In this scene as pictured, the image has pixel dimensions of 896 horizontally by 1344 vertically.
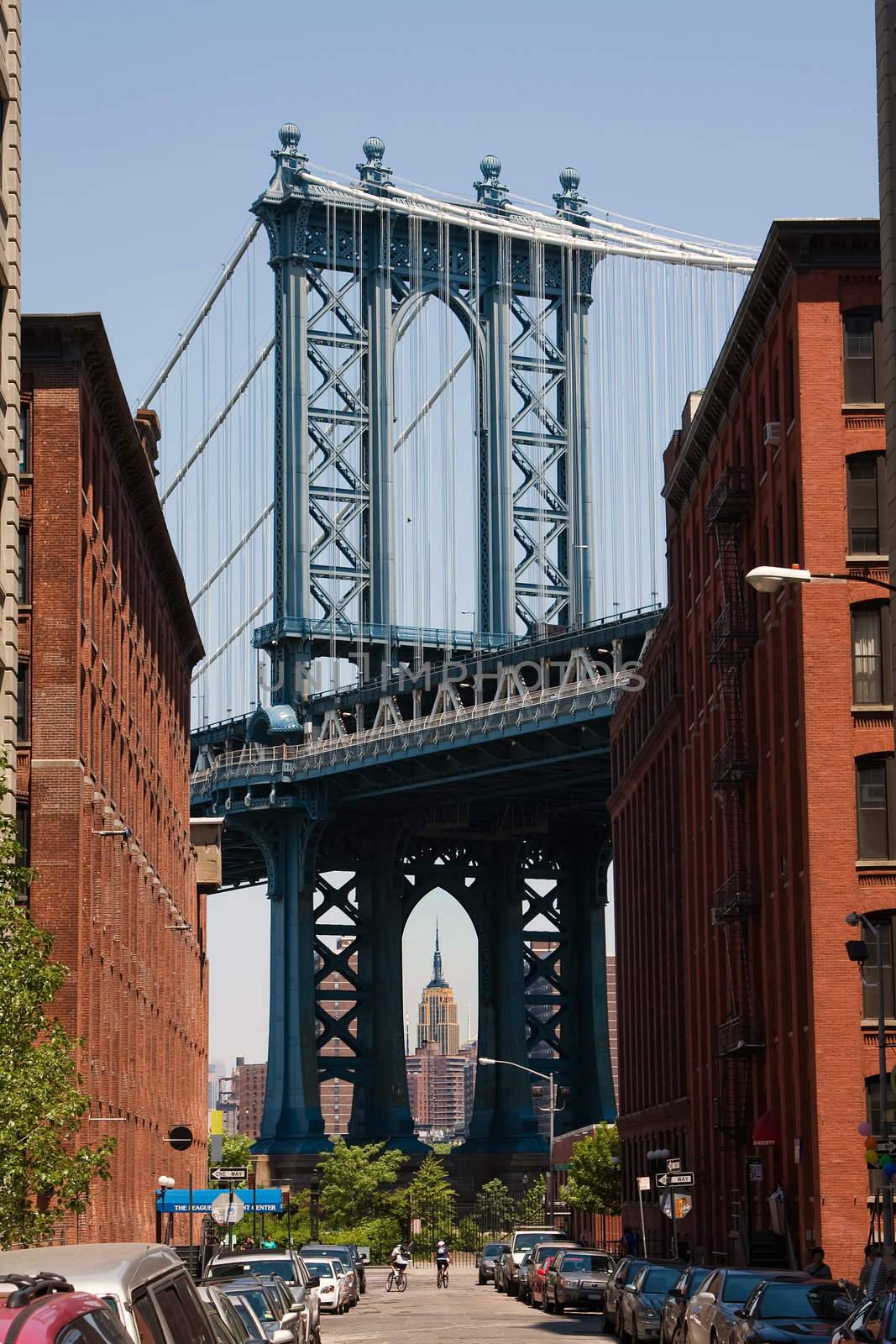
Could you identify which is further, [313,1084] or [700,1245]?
[313,1084]

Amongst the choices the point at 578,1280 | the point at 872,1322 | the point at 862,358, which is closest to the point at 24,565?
the point at 862,358

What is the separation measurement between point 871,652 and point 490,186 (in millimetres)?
81935

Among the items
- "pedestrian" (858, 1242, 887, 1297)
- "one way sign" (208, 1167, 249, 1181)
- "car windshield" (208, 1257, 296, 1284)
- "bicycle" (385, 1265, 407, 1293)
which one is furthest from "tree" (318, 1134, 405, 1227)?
"pedestrian" (858, 1242, 887, 1297)

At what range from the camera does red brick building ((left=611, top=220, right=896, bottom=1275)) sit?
156 feet

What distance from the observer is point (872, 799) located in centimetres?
4809

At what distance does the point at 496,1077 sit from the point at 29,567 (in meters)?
86.3

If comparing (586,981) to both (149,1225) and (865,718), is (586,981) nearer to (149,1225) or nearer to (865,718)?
(149,1225)

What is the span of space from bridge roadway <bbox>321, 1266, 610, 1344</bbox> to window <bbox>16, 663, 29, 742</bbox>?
48.6ft

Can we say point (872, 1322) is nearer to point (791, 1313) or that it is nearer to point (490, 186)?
point (791, 1313)

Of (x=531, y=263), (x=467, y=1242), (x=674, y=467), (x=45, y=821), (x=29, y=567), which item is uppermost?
(x=531, y=263)

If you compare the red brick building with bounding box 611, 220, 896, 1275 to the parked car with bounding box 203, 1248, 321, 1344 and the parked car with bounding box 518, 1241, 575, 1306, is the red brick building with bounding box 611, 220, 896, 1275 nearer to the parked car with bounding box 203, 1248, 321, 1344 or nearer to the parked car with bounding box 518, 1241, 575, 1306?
the parked car with bounding box 518, 1241, 575, 1306

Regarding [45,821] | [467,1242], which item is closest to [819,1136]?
[45,821]

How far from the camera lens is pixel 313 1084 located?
126 m

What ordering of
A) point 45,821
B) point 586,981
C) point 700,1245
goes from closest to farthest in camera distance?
point 45,821 → point 700,1245 → point 586,981
